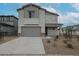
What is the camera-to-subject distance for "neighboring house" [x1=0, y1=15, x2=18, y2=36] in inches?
460

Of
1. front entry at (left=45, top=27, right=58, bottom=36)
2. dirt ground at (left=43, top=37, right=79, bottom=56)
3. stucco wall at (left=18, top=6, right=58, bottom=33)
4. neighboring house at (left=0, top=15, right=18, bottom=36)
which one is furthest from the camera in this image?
front entry at (left=45, top=27, right=58, bottom=36)

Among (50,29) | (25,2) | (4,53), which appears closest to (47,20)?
(50,29)

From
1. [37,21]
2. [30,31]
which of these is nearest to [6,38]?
[30,31]

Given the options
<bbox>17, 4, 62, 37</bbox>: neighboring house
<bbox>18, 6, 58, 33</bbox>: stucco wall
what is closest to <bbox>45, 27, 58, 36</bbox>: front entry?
<bbox>17, 4, 62, 37</bbox>: neighboring house

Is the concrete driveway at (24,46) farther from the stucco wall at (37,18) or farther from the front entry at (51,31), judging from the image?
the stucco wall at (37,18)

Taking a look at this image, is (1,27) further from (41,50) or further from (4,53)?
(41,50)

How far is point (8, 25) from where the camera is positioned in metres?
11.7

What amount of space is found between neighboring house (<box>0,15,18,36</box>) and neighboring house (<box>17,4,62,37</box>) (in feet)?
1.03

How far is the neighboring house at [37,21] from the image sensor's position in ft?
38.8

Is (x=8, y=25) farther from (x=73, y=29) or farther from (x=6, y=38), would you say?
(x=73, y=29)

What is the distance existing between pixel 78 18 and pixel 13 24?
13.2ft

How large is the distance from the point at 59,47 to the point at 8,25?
11.0ft

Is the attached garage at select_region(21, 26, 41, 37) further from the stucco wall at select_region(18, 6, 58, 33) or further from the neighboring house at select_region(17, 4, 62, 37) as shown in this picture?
the stucco wall at select_region(18, 6, 58, 33)

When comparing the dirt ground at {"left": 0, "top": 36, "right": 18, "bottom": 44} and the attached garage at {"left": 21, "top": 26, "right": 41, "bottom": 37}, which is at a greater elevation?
the attached garage at {"left": 21, "top": 26, "right": 41, "bottom": 37}
